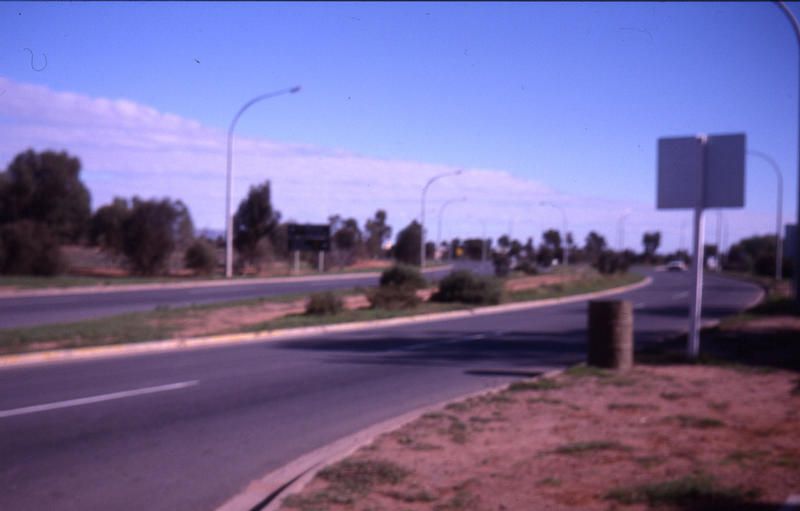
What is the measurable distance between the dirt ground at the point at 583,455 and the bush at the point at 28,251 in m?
31.5

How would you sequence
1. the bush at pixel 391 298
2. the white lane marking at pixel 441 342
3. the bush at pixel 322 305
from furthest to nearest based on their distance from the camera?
1. the bush at pixel 391 298
2. the bush at pixel 322 305
3. the white lane marking at pixel 441 342

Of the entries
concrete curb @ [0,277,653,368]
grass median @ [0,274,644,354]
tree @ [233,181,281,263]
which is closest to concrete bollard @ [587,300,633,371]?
concrete curb @ [0,277,653,368]

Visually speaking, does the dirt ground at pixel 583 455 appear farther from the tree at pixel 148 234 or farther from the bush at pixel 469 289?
the tree at pixel 148 234

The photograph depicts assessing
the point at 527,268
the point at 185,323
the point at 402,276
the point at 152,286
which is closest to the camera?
the point at 185,323

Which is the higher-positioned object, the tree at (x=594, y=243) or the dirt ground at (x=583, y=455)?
the tree at (x=594, y=243)

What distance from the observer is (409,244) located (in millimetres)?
47188

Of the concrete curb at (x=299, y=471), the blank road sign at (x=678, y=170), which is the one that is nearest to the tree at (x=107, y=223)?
the blank road sign at (x=678, y=170)

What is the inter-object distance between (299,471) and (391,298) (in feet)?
60.4

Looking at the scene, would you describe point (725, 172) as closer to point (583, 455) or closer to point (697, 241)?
point (697, 241)

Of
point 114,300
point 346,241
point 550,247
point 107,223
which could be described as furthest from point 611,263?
point 114,300

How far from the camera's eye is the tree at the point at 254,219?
154ft

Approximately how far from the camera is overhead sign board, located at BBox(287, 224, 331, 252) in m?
40.3

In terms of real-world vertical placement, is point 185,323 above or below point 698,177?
below

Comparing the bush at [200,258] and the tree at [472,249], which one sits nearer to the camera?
the bush at [200,258]
